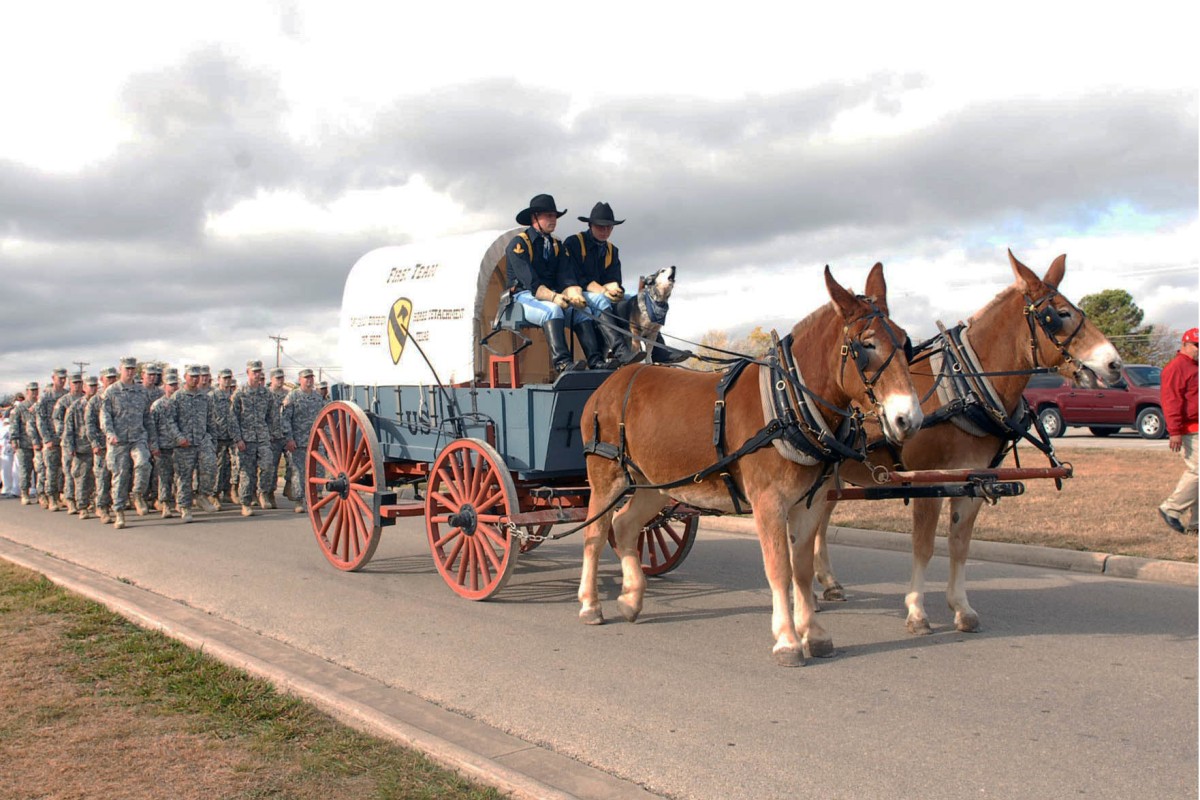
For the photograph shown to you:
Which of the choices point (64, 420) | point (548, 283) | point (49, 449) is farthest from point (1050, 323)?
point (49, 449)

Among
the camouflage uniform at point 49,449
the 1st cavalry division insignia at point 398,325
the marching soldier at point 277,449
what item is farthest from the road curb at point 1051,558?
the camouflage uniform at point 49,449

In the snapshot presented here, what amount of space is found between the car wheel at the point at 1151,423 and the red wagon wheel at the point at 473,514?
2052 cm

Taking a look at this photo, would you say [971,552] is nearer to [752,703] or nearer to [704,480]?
[704,480]

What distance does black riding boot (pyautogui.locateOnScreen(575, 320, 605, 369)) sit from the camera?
7883 millimetres

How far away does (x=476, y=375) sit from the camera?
8328mm

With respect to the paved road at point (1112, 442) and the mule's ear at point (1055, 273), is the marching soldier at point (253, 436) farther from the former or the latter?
the paved road at point (1112, 442)

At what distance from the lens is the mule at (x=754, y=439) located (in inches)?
213

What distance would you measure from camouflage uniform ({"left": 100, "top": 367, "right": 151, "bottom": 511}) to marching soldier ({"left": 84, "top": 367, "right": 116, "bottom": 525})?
0.69 feet

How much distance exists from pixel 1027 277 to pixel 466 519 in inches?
166

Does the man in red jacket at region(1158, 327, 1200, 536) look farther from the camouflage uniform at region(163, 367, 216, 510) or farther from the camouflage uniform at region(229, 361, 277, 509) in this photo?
the camouflage uniform at region(163, 367, 216, 510)

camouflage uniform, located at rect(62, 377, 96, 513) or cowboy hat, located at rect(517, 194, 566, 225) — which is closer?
cowboy hat, located at rect(517, 194, 566, 225)

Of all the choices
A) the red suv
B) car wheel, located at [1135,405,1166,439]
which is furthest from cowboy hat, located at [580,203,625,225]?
car wheel, located at [1135,405,1166,439]

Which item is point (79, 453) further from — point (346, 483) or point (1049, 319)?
point (1049, 319)

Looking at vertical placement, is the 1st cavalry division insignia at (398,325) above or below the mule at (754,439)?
above
